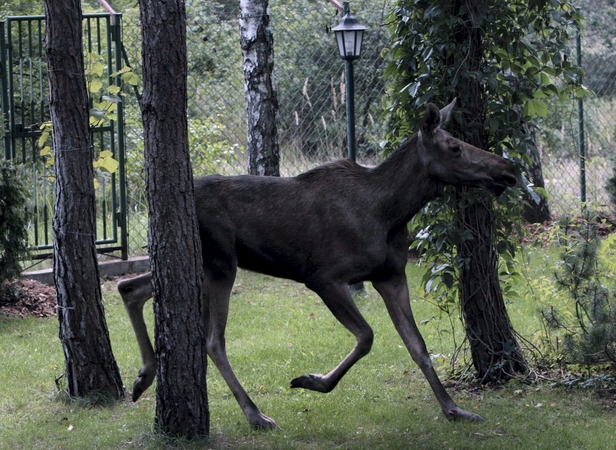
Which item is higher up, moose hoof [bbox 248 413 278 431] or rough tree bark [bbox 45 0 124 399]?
rough tree bark [bbox 45 0 124 399]

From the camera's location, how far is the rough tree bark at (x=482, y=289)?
6.71m

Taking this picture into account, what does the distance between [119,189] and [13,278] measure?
7.91 ft

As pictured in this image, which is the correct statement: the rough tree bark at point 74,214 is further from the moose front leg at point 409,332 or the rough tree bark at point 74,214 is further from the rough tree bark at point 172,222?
the moose front leg at point 409,332

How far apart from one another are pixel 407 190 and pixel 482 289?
119 cm

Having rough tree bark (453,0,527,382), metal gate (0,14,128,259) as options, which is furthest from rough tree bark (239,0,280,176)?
rough tree bark (453,0,527,382)

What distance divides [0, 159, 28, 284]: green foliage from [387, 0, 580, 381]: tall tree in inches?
168

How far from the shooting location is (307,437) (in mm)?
5656

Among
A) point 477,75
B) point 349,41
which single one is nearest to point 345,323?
point 477,75

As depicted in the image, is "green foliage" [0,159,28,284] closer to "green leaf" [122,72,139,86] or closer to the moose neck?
"green leaf" [122,72,139,86]

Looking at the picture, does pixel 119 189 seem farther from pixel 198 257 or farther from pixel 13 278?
pixel 198 257

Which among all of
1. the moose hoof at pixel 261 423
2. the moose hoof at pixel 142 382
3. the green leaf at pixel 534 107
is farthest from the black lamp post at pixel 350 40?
the moose hoof at pixel 261 423

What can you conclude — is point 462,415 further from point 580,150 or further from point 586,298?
point 580,150

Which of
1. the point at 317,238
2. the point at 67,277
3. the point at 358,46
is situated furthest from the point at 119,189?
the point at 317,238

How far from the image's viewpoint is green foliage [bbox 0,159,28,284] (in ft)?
29.2
